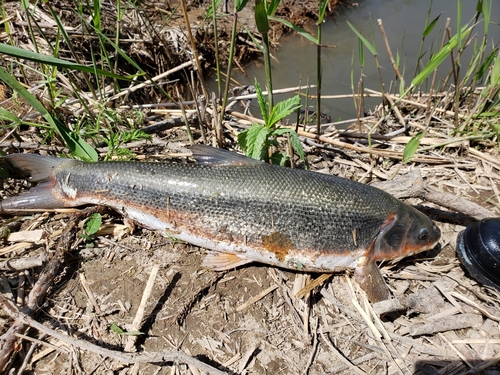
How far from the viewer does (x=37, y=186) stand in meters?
3.42

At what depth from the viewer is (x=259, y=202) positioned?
10.2 ft

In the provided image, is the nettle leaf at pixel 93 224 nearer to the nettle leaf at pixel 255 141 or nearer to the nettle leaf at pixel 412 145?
the nettle leaf at pixel 255 141

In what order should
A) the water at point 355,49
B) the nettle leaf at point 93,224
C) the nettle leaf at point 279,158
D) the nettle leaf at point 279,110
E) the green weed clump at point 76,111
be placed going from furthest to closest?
the water at point 355,49
the nettle leaf at point 279,158
the green weed clump at point 76,111
the nettle leaf at point 279,110
the nettle leaf at point 93,224

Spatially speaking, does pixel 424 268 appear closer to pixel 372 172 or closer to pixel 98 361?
pixel 372 172

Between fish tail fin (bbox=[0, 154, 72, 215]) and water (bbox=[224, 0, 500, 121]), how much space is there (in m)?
3.27

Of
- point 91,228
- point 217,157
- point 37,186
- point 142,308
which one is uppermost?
point 217,157

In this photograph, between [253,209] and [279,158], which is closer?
[253,209]

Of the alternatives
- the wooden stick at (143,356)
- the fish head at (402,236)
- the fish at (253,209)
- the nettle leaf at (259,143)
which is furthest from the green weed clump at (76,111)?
the fish head at (402,236)

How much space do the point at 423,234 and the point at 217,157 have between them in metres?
1.96

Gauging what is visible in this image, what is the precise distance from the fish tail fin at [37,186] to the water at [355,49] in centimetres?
327

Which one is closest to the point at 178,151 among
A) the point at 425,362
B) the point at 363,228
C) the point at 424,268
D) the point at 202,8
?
the point at 363,228

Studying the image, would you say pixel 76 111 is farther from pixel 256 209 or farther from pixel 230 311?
pixel 230 311

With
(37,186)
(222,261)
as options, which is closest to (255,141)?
(222,261)

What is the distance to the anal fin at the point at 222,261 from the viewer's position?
3.19 metres
